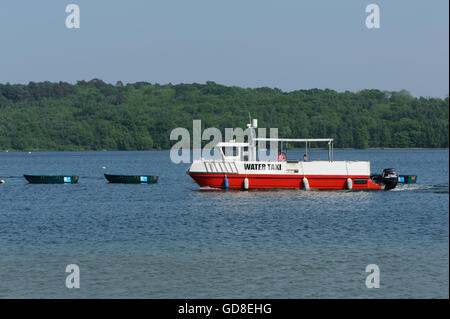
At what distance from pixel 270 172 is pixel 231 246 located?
30.9 m

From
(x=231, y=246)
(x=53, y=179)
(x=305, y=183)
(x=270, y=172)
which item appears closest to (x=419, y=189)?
(x=305, y=183)

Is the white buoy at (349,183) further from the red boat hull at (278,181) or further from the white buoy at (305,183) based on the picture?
the white buoy at (305,183)

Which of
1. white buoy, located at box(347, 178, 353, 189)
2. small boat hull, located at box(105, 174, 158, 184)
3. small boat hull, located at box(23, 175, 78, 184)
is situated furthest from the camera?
small boat hull, located at box(105, 174, 158, 184)

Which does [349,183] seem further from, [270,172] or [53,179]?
[53,179]

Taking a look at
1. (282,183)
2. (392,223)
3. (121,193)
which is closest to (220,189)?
(282,183)

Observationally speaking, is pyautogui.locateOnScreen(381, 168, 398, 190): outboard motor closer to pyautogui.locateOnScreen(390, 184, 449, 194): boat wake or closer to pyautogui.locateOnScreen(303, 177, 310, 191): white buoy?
pyautogui.locateOnScreen(390, 184, 449, 194): boat wake

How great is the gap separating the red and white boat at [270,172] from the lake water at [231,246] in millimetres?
1308

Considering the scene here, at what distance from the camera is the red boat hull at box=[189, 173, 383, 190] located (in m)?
71.0

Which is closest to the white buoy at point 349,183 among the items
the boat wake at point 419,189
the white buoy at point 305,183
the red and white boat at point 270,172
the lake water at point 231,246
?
the red and white boat at point 270,172

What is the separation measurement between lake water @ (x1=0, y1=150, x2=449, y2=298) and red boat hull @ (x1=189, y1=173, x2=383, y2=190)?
1.02 m

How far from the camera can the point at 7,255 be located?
37.9m

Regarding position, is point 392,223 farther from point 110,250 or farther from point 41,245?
point 41,245

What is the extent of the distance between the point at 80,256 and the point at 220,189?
3941 centimetres

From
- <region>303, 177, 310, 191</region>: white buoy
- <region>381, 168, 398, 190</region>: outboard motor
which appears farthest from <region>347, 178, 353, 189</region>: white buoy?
<region>381, 168, 398, 190</region>: outboard motor
